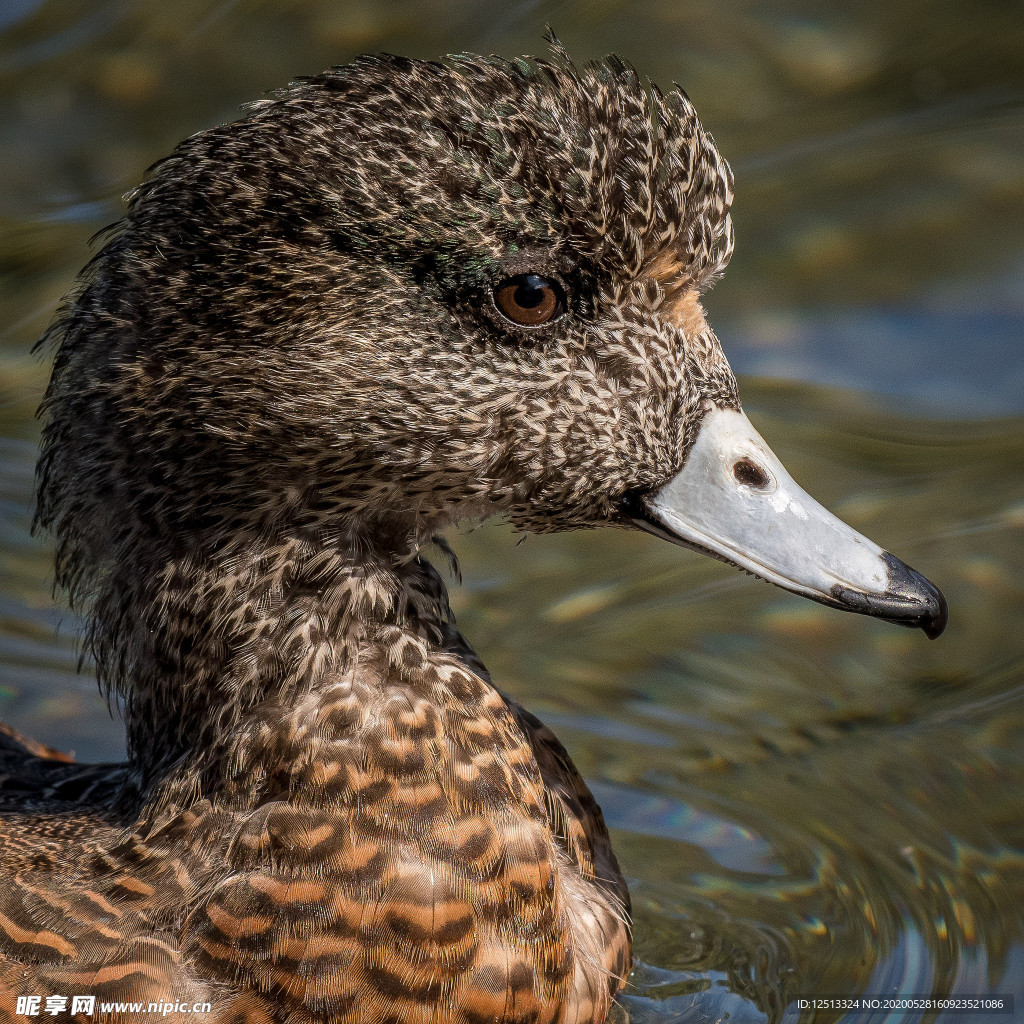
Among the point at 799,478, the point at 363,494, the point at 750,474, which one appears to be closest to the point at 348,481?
the point at 363,494

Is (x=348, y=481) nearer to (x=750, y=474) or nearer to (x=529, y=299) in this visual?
(x=529, y=299)

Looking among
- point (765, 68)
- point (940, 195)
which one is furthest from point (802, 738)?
point (765, 68)

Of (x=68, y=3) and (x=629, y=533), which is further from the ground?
(x=68, y=3)

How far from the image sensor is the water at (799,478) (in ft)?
14.2

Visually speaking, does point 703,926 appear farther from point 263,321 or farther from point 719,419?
point 263,321

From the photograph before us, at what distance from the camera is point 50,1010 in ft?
10.4

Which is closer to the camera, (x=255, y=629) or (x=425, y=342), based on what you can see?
(x=425, y=342)

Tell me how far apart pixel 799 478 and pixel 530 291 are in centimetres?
263

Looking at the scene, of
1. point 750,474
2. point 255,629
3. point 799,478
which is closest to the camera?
point 255,629

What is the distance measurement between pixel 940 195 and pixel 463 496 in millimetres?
3926

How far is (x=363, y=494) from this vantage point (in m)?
3.30

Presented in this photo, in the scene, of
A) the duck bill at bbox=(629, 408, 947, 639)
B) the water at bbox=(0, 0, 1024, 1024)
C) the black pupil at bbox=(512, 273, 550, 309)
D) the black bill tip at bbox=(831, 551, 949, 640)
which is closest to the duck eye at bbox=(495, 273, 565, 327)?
the black pupil at bbox=(512, 273, 550, 309)

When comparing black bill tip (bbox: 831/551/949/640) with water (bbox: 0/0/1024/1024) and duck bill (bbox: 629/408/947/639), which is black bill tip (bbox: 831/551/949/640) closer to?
duck bill (bbox: 629/408/947/639)

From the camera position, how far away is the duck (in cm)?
316
